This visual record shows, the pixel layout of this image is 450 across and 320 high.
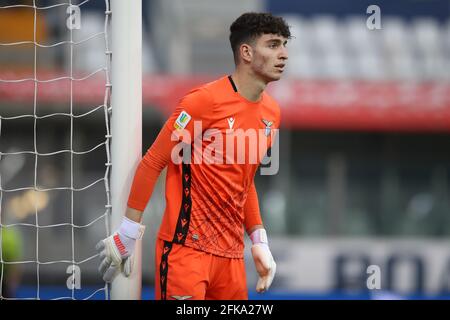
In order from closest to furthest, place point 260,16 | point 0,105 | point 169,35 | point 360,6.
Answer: point 260,16
point 0,105
point 169,35
point 360,6

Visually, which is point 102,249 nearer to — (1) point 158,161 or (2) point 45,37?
(1) point 158,161

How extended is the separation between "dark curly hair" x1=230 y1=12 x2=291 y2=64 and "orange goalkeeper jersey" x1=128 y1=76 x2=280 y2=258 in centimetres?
19

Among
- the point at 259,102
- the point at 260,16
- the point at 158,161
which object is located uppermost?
the point at 260,16

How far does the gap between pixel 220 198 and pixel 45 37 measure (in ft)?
25.8

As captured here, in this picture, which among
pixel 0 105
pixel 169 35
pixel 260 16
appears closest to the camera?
pixel 260 16

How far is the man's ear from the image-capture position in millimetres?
3006

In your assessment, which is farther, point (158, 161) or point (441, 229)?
point (441, 229)

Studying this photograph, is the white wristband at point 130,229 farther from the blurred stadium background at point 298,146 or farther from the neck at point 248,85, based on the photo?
the blurred stadium background at point 298,146

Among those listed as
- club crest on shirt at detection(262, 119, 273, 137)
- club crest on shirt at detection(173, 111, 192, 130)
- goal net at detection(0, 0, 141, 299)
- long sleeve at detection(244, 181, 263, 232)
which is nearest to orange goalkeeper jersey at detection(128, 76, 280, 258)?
club crest on shirt at detection(173, 111, 192, 130)

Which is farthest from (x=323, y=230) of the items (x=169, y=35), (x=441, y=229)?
(x=169, y=35)

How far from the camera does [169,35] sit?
10.7 m

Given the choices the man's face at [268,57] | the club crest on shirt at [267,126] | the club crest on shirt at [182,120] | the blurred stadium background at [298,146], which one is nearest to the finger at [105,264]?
the club crest on shirt at [182,120]

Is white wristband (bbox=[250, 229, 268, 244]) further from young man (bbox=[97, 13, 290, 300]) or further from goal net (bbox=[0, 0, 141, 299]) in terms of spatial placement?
goal net (bbox=[0, 0, 141, 299])

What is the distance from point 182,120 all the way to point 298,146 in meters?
8.05
